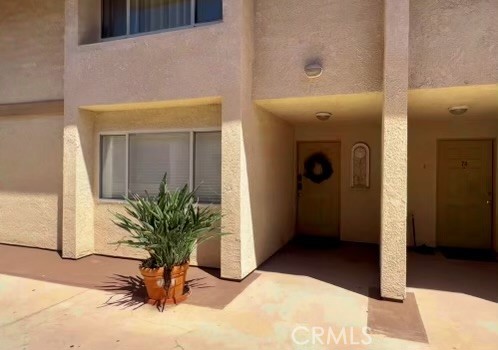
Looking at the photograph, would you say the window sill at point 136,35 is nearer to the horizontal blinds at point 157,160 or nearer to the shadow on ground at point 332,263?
the horizontal blinds at point 157,160

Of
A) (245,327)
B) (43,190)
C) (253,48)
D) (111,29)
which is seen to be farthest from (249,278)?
(111,29)

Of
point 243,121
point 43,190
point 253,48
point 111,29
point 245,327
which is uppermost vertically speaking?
point 111,29

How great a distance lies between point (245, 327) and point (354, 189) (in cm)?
574

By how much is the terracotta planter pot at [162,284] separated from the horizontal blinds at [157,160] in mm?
2372

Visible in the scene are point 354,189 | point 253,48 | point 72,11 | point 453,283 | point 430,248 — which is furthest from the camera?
point 354,189

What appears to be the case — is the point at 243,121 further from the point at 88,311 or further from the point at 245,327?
the point at 88,311

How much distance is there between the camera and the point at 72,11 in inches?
277

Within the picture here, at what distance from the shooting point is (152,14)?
7.07 meters

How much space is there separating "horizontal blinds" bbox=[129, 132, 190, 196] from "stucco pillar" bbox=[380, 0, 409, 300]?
382cm

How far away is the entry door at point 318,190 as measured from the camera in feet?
30.0

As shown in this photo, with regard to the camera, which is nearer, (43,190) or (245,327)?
(245,327)

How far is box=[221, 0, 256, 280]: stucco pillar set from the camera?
18.7ft

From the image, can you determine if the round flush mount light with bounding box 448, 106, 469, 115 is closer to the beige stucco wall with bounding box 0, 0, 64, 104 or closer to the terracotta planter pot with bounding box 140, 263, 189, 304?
the terracotta planter pot with bounding box 140, 263, 189, 304

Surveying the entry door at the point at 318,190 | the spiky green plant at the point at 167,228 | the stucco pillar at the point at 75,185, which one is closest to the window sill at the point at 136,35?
the stucco pillar at the point at 75,185
